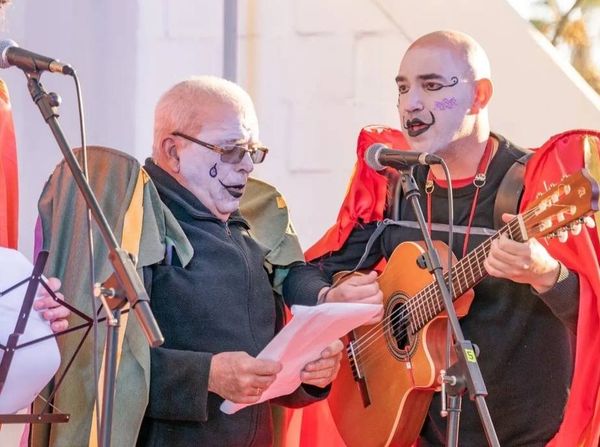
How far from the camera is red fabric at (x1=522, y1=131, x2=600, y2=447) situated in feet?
12.3

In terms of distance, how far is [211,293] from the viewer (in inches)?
147

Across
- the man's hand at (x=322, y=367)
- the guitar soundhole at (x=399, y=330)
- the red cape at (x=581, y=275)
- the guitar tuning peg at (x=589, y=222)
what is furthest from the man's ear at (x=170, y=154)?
the guitar tuning peg at (x=589, y=222)

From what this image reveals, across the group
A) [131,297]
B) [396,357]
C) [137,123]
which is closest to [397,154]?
[396,357]

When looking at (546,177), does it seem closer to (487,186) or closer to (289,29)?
(487,186)

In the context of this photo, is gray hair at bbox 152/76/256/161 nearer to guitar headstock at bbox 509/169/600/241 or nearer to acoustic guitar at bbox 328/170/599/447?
acoustic guitar at bbox 328/170/599/447

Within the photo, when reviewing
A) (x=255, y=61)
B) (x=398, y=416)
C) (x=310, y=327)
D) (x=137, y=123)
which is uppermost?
(x=255, y=61)

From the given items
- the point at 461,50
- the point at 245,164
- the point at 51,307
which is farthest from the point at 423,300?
the point at 51,307

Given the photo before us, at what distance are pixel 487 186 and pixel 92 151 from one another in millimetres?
1353

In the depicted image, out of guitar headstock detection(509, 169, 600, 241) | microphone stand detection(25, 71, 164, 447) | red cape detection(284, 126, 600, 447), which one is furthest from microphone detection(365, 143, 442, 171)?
microphone stand detection(25, 71, 164, 447)

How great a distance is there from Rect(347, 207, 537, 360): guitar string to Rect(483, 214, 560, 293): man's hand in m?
0.08

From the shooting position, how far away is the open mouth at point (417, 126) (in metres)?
4.23

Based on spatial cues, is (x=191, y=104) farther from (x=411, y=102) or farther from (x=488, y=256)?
(x=488, y=256)

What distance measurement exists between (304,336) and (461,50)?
1428 millimetres

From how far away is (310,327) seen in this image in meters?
3.42
